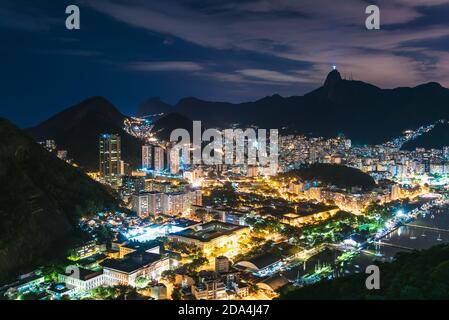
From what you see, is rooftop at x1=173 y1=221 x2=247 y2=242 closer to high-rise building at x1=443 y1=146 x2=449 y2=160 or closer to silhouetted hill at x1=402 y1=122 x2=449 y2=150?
high-rise building at x1=443 y1=146 x2=449 y2=160

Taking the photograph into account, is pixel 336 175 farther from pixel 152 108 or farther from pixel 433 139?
pixel 152 108

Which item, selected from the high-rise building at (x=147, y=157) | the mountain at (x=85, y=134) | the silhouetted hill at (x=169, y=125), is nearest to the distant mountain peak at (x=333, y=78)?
the silhouetted hill at (x=169, y=125)

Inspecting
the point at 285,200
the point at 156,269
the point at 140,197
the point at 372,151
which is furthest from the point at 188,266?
the point at 372,151

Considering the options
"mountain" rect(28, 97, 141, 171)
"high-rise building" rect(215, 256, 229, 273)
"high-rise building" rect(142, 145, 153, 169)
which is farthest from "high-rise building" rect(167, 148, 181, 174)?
"high-rise building" rect(215, 256, 229, 273)

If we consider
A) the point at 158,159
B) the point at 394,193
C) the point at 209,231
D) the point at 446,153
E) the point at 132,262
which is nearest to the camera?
the point at 132,262

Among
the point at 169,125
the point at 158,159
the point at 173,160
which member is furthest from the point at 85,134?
the point at 169,125

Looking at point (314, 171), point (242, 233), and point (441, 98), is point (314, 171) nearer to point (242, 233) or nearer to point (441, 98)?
point (242, 233)
